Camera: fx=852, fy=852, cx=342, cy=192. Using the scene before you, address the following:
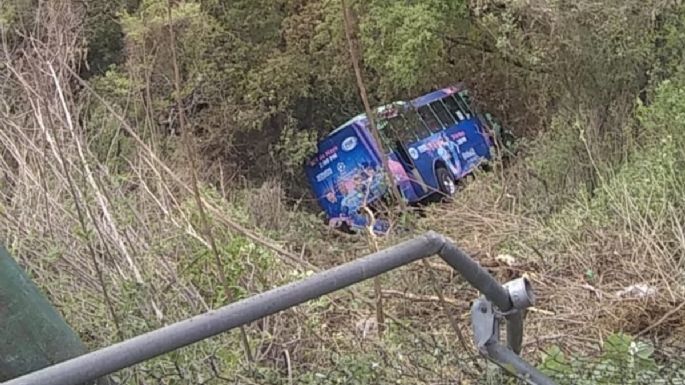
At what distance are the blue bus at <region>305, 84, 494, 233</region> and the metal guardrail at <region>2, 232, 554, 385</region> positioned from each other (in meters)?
6.08

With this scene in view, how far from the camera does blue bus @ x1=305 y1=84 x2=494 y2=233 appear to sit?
8094 mm

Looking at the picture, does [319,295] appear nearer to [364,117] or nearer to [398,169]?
[398,169]

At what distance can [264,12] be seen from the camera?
8.88 metres

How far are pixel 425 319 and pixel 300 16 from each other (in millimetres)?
5398

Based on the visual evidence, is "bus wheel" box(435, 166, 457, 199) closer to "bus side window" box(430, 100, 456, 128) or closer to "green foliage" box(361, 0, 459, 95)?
"bus side window" box(430, 100, 456, 128)

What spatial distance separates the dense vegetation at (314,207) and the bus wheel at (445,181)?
80 centimetres

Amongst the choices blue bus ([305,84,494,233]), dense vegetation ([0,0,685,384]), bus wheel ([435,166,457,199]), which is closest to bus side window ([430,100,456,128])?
blue bus ([305,84,494,233])

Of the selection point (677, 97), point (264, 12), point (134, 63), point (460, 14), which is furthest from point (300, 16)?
point (677, 97)

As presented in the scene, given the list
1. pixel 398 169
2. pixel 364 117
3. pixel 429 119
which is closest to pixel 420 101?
pixel 429 119

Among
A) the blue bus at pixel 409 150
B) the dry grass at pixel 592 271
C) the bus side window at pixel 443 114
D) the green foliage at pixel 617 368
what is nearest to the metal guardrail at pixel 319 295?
the green foliage at pixel 617 368

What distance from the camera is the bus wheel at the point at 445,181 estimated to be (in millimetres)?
8030

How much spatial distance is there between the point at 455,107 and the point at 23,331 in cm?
726

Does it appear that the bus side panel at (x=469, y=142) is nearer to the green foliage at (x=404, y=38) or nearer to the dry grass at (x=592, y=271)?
the green foliage at (x=404, y=38)

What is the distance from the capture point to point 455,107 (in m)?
8.71
